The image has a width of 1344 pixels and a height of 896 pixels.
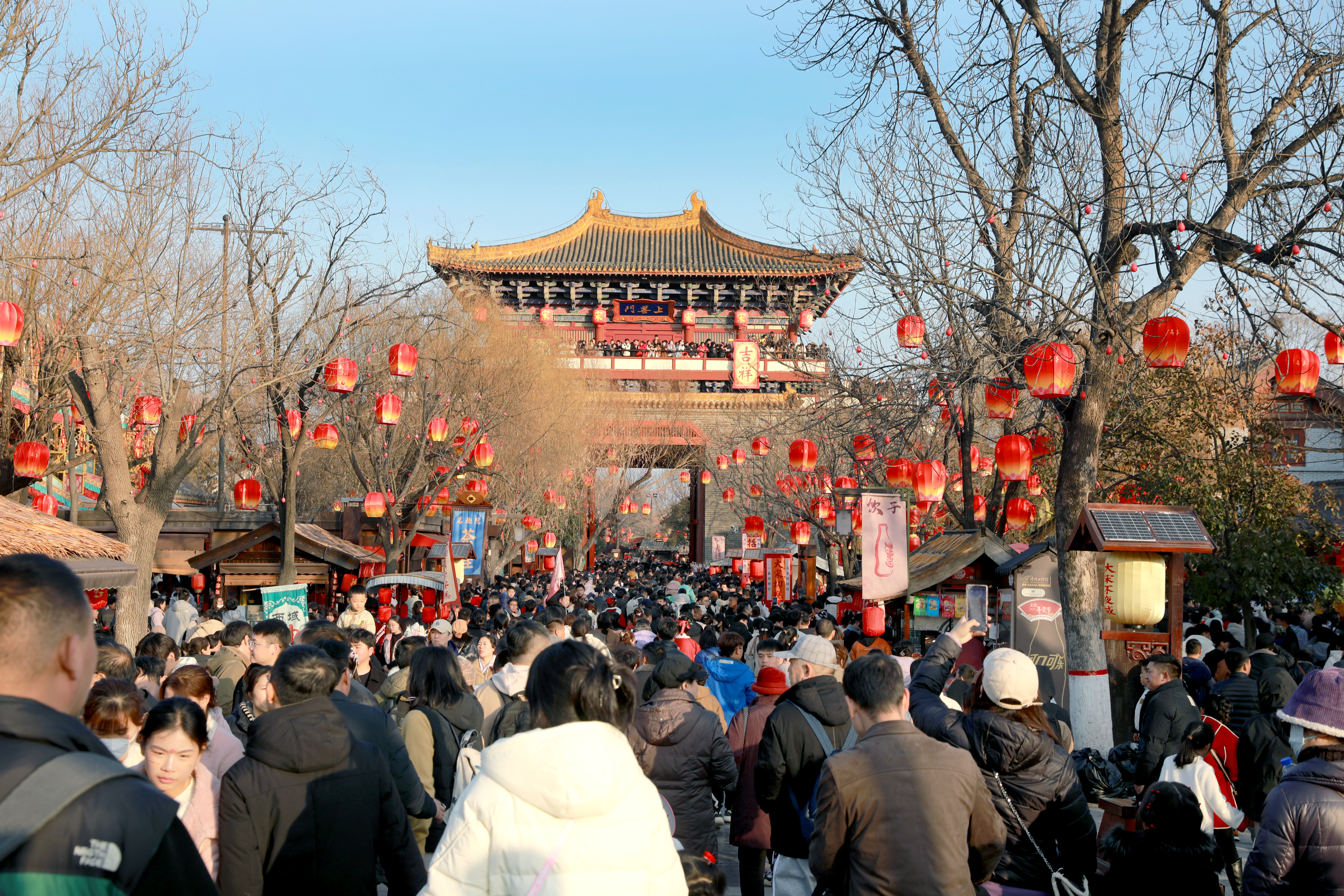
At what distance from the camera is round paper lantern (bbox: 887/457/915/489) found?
12766mm

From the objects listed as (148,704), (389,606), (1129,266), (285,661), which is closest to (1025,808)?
(285,661)

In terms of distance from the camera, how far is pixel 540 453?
2308cm

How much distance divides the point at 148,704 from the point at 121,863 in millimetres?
3651

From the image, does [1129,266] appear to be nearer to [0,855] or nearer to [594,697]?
[594,697]

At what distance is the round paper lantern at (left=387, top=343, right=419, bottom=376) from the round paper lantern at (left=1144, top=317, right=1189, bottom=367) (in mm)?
8520

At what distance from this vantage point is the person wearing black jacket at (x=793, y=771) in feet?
14.6

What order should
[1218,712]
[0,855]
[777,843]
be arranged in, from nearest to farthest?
[0,855], [777,843], [1218,712]

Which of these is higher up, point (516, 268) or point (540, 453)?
point (516, 268)

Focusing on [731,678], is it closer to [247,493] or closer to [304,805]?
[304,805]

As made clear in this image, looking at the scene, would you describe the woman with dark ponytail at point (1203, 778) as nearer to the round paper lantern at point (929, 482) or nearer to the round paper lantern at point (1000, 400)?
the round paper lantern at point (1000, 400)

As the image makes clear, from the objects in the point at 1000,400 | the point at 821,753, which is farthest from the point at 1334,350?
the point at 821,753

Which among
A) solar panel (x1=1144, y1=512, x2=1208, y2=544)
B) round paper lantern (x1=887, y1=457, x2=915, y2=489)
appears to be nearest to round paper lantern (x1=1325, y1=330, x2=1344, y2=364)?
solar panel (x1=1144, y1=512, x2=1208, y2=544)

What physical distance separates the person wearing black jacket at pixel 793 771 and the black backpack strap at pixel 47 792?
3114 mm

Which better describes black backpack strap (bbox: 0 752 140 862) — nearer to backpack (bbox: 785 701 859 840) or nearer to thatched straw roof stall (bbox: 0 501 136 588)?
backpack (bbox: 785 701 859 840)
